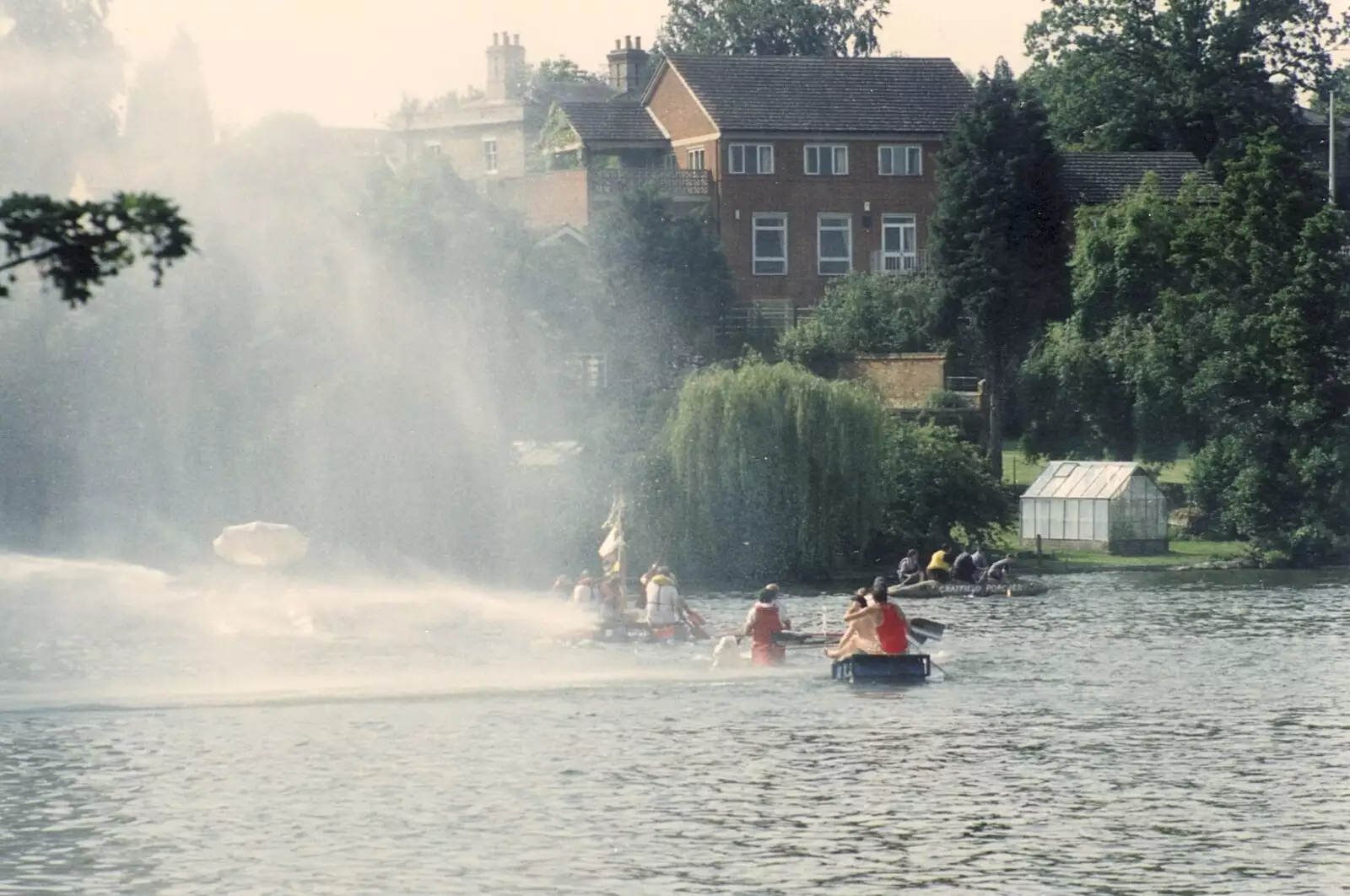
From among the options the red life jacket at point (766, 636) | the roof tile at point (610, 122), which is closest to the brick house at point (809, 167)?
the roof tile at point (610, 122)

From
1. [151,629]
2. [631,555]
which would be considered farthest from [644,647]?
[631,555]

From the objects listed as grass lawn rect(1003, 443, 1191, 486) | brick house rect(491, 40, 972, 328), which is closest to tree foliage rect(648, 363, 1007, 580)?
grass lawn rect(1003, 443, 1191, 486)

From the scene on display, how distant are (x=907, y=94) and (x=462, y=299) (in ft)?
133

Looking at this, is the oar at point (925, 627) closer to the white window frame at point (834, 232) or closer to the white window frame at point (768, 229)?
the white window frame at point (768, 229)

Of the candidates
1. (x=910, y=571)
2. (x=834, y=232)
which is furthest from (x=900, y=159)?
(x=910, y=571)

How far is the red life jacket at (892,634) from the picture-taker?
1928 inches

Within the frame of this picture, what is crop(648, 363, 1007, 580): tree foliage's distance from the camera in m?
81.9

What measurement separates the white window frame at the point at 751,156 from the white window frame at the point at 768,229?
7.43ft

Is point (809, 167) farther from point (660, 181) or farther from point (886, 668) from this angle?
point (886, 668)

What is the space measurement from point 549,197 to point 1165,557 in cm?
4503

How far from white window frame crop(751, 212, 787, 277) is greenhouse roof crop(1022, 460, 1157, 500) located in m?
27.5

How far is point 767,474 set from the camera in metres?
81.8

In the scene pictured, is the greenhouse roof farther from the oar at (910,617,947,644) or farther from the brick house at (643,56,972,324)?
the oar at (910,617,947,644)

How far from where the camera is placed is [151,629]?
2522 inches
